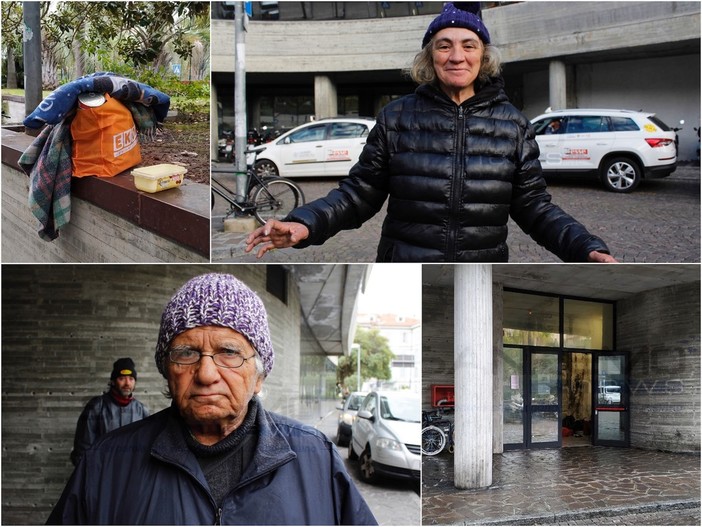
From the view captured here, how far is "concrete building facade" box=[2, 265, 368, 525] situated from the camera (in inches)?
201

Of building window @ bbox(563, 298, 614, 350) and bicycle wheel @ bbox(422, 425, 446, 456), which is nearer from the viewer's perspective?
bicycle wheel @ bbox(422, 425, 446, 456)

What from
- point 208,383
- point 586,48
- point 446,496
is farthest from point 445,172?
point 586,48

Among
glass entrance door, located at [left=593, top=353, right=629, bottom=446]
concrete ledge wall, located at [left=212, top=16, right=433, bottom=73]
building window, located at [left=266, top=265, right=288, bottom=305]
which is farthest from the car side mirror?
concrete ledge wall, located at [left=212, top=16, right=433, bottom=73]

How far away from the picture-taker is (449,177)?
2.71 m

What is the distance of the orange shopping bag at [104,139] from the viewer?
3.81 metres

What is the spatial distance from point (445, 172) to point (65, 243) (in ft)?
8.22

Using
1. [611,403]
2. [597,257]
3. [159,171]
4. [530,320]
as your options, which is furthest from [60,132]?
[611,403]

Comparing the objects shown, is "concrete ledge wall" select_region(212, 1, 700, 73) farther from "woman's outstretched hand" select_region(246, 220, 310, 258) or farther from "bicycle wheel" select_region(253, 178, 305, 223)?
"woman's outstretched hand" select_region(246, 220, 310, 258)

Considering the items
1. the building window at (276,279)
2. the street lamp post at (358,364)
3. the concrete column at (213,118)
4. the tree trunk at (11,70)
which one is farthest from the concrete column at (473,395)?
the tree trunk at (11,70)

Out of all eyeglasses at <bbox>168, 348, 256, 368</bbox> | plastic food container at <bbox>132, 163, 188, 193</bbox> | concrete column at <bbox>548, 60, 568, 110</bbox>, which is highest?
concrete column at <bbox>548, 60, 568, 110</bbox>

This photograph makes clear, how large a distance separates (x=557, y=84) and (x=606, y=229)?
23.5 feet

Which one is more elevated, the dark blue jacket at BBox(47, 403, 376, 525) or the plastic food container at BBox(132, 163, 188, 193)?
the plastic food container at BBox(132, 163, 188, 193)

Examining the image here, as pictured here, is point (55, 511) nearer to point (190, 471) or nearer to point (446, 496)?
point (190, 471)

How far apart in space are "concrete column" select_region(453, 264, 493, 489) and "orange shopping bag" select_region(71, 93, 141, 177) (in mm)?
2498
